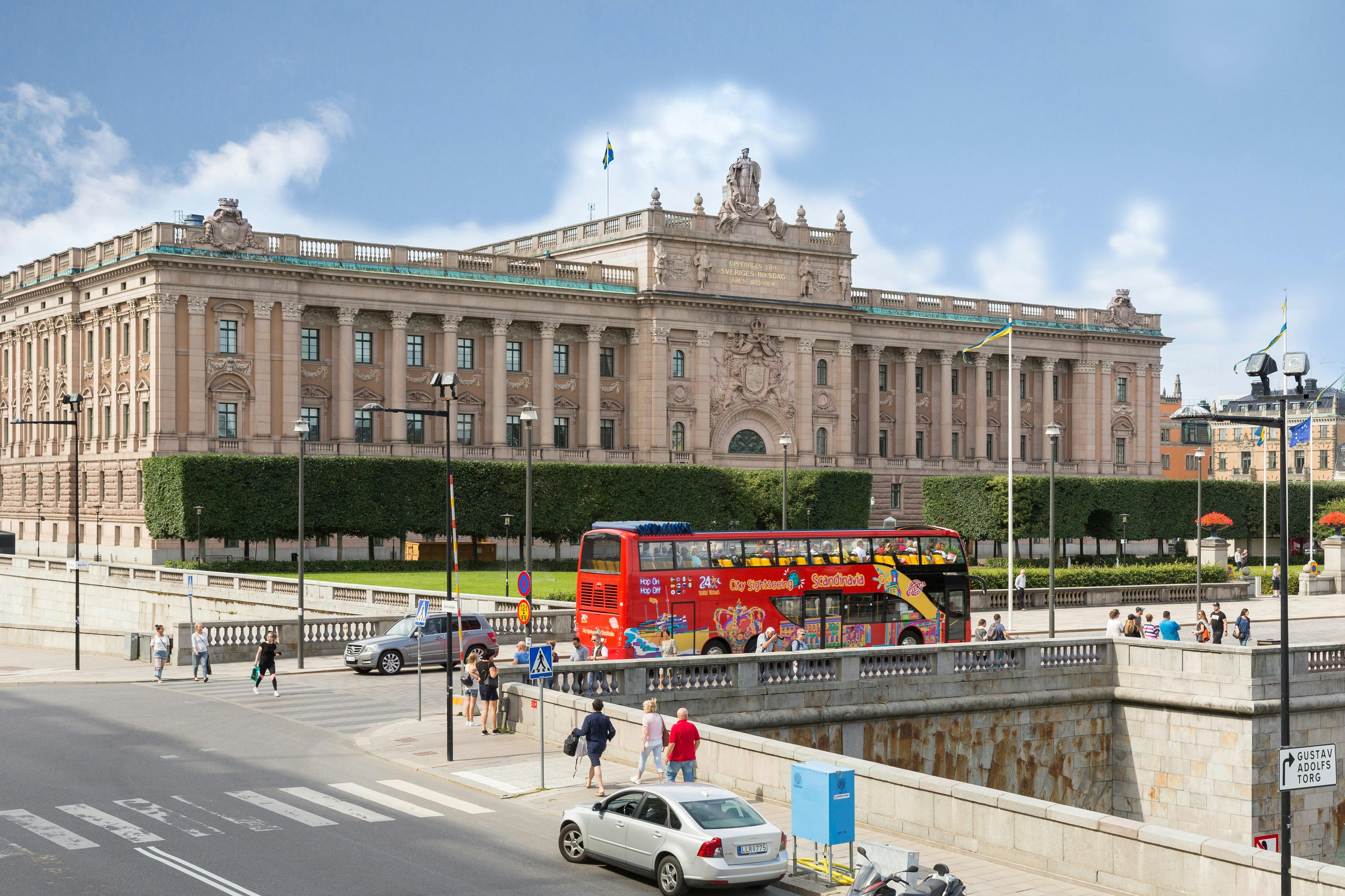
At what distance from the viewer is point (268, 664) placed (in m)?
39.3

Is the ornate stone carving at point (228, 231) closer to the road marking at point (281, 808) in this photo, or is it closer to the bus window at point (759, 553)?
the bus window at point (759, 553)

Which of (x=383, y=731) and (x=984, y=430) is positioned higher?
(x=984, y=430)

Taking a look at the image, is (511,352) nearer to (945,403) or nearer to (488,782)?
(945,403)

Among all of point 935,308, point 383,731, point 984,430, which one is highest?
point 935,308

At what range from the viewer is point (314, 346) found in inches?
3600

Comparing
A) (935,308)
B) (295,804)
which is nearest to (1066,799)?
(295,804)

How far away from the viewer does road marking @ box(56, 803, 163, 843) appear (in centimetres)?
2191

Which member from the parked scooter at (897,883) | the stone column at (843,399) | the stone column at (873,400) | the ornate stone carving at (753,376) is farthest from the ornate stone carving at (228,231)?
the parked scooter at (897,883)

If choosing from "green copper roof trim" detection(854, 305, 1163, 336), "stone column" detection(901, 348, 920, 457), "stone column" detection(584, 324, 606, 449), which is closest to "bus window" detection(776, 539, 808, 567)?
"stone column" detection(584, 324, 606, 449)

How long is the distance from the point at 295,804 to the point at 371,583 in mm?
43865

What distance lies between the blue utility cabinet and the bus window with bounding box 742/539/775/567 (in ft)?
69.6

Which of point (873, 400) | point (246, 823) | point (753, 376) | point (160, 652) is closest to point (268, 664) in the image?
point (160, 652)

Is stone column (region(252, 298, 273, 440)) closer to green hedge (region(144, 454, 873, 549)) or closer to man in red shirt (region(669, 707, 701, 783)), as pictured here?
green hedge (region(144, 454, 873, 549))

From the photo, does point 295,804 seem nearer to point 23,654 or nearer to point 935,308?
point 23,654
